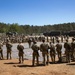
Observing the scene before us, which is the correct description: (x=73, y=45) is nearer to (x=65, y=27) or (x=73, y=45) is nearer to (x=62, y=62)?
(x=62, y=62)

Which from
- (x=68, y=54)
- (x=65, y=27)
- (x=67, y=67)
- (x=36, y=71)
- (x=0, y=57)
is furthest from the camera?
(x=65, y=27)

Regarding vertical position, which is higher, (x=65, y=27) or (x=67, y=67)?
(x=65, y=27)

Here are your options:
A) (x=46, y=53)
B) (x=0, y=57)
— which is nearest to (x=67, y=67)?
(x=46, y=53)

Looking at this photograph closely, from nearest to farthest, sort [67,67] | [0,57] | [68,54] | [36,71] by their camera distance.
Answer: [36,71], [67,67], [68,54], [0,57]

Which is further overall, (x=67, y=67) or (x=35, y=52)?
(x=35, y=52)

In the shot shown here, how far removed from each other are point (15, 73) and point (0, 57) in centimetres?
940

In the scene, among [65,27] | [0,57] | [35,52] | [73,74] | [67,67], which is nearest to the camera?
[73,74]

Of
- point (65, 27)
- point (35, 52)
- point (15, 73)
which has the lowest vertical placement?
point (15, 73)

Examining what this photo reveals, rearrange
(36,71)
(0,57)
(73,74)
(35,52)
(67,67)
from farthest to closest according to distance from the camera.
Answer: (0,57) → (35,52) → (67,67) → (36,71) → (73,74)

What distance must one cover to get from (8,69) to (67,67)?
184 inches

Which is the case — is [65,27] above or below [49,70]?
above

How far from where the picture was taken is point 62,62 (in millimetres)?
22328

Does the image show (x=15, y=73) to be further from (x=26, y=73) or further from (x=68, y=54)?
(x=68, y=54)

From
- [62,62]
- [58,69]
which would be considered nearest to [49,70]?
[58,69]
